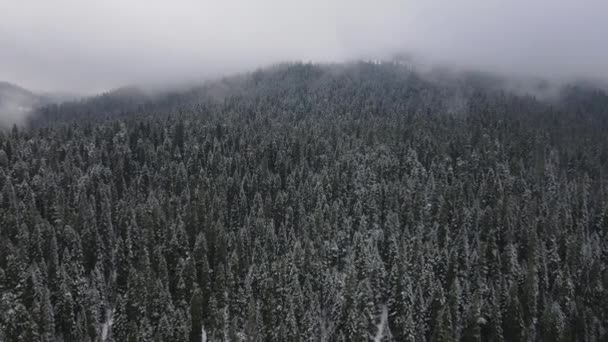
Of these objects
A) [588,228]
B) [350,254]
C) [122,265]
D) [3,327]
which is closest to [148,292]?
[122,265]

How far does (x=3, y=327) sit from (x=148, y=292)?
21.9 meters

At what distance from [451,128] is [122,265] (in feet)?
447

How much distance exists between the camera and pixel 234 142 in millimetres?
159375

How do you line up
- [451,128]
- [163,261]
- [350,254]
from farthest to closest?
1. [451,128]
2. [350,254]
3. [163,261]

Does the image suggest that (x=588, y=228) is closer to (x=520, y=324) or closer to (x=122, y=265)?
(x=520, y=324)

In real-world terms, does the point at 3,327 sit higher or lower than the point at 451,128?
lower

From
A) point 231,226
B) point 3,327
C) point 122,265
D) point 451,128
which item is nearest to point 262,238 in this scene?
point 231,226

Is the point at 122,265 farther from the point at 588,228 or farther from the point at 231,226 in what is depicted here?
the point at 588,228

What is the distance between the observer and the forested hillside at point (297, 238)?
78500 mm

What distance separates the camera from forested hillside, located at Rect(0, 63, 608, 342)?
7850 centimetres

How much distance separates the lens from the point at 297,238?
105 meters

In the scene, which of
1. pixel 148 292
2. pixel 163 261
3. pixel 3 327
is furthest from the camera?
pixel 163 261

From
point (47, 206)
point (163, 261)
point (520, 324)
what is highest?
point (47, 206)

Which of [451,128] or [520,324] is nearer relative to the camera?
[520,324]
